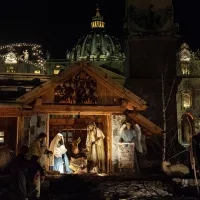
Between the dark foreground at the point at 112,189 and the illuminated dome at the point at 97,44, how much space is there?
9328 cm

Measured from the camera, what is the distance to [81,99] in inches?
666

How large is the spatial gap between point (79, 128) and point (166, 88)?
6.98 metres

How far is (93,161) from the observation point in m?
17.7

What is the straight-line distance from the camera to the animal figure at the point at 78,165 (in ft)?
57.8

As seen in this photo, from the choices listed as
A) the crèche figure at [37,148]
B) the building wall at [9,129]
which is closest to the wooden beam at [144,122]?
the crèche figure at [37,148]

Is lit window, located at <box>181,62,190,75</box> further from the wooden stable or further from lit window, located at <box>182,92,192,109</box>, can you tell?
the wooden stable

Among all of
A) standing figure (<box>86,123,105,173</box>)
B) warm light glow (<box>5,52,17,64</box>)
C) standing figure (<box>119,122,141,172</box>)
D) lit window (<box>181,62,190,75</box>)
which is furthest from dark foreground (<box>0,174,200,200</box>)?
warm light glow (<box>5,52,17,64</box>)

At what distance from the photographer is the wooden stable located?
54.0 feet

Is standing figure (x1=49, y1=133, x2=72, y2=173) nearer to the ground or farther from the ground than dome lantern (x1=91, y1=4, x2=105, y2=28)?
nearer to the ground

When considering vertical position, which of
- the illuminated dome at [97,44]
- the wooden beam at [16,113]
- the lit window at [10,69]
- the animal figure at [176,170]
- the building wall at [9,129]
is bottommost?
the animal figure at [176,170]

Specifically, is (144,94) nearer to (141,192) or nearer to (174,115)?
(174,115)

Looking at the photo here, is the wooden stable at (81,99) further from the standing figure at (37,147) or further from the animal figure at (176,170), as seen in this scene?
the animal figure at (176,170)

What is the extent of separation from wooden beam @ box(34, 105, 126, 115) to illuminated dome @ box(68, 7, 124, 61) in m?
90.0

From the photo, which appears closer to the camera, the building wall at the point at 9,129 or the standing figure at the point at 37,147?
the standing figure at the point at 37,147
